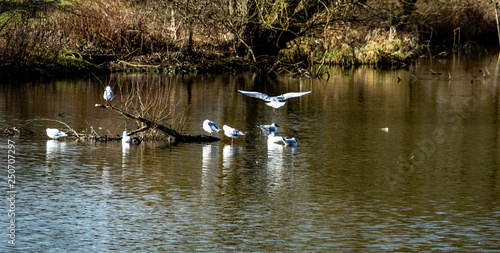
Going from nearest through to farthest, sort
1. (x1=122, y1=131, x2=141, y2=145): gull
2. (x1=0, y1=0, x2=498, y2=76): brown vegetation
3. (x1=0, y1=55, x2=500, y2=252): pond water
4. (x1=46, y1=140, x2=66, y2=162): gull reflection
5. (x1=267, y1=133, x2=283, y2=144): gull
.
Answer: (x1=0, y1=55, x2=500, y2=252): pond water < (x1=46, y1=140, x2=66, y2=162): gull reflection < (x1=122, y1=131, x2=141, y2=145): gull < (x1=267, y1=133, x2=283, y2=144): gull < (x1=0, y1=0, x2=498, y2=76): brown vegetation

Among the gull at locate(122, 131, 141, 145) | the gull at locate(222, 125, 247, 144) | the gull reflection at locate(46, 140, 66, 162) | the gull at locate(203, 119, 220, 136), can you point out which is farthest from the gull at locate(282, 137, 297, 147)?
the gull reflection at locate(46, 140, 66, 162)

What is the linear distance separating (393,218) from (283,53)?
22860 mm

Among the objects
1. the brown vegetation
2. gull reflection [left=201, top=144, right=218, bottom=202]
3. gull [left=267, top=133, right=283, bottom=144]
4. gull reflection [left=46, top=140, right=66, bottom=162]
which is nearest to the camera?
gull reflection [left=201, top=144, right=218, bottom=202]

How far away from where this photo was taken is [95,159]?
34.8 ft

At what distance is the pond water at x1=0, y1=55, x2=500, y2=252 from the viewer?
698 cm

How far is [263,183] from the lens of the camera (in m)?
→ 9.38

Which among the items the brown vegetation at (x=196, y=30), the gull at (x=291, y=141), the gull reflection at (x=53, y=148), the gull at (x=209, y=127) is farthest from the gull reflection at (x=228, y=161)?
the brown vegetation at (x=196, y=30)

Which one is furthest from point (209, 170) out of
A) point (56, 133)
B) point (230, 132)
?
point (56, 133)

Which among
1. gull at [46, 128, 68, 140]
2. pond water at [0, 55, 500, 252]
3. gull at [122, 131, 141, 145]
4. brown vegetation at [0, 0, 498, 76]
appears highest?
brown vegetation at [0, 0, 498, 76]

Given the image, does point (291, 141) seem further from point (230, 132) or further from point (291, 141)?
point (230, 132)

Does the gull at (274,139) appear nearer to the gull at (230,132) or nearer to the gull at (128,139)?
the gull at (230,132)

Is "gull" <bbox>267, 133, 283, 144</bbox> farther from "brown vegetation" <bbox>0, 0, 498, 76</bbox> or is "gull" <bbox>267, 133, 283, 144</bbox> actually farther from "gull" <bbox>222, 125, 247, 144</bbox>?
"brown vegetation" <bbox>0, 0, 498, 76</bbox>

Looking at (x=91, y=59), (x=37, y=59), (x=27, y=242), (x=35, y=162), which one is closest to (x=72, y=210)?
(x=27, y=242)

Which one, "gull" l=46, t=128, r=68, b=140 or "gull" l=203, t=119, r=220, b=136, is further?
"gull" l=203, t=119, r=220, b=136
